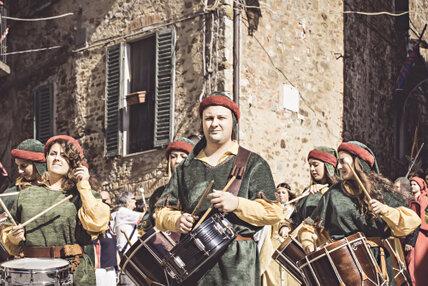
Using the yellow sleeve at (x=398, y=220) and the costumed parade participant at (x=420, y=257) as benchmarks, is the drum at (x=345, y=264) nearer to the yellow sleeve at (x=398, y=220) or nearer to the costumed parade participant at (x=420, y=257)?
the yellow sleeve at (x=398, y=220)

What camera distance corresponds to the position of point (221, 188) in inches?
165

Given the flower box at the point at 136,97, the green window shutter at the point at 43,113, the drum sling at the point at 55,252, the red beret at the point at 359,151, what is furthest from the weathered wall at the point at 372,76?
the drum sling at the point at 55,252

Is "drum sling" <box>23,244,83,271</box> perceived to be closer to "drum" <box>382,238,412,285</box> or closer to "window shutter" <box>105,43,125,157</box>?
"drum" <box>382,238,412,285</box>

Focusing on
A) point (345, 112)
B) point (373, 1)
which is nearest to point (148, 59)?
point (345, 112)

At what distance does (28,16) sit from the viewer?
13898 millimetres

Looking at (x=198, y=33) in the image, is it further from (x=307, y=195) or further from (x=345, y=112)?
(x=307, y=195)

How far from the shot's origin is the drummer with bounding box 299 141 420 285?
5.25 metres

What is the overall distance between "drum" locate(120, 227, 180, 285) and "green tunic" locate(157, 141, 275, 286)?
26.7 inches

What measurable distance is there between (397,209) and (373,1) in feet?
31.6

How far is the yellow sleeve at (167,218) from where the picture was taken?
4.15 m

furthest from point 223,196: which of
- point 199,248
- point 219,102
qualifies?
point 219,102

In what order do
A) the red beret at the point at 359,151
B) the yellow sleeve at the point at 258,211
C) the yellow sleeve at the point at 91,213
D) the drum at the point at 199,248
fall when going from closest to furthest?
the drum at the point at 199,248 < the yellow sleeve at the point at 258,211 < the yellow sleeve at the point at 91,213 < the red beret at the point at 359,151

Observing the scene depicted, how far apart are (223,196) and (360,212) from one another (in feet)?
6.13

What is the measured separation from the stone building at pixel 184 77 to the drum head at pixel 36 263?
6.11m
